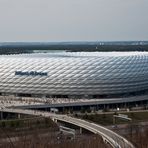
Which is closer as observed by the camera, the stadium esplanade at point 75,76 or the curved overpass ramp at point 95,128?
the curved overpass ramp at point 95,128

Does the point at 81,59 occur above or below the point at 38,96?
above

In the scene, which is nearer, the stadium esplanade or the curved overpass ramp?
the curved overpass ramp

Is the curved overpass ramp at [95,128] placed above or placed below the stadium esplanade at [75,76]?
below

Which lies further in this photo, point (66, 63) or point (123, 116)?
point (66, 63)

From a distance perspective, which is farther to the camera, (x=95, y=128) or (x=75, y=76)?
(x=75, y=76)

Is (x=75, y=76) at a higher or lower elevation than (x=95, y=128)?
higher

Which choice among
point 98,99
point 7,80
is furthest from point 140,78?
point 7,80

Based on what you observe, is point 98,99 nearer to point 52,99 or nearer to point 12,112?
point 52,99

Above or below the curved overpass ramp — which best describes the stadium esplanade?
above
